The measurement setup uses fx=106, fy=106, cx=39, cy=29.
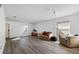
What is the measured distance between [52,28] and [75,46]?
1.28 m

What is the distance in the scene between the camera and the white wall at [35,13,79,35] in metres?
3.98

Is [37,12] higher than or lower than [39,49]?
higher

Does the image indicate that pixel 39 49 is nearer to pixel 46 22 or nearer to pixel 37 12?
pixel 46 22

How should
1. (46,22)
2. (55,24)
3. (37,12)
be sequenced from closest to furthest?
(37,12) → (46,22) → (55,24)

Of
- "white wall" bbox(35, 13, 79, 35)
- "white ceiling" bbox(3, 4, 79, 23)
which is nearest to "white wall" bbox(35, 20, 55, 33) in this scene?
"white wall" bbox(35, 13, 79, 35)

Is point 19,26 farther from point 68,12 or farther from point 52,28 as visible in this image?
point 68,12

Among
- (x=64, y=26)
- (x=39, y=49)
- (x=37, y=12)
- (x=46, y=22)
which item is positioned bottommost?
(x=39, y=49)

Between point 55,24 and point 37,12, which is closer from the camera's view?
point 37,12

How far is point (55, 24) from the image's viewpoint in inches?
165

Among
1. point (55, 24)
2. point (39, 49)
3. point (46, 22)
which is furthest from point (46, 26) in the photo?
point (39, 49)

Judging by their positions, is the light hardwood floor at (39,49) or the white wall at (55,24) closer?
the light hardwood floor at (39,49)

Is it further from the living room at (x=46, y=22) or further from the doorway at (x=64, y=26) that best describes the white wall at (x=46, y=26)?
the doorway at (x=64, y=26)

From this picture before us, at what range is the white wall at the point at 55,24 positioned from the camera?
157 inches

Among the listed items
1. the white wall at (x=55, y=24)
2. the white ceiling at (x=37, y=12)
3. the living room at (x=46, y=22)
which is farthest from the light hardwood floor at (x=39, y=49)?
the white ceiling at (x=37, y=12)
